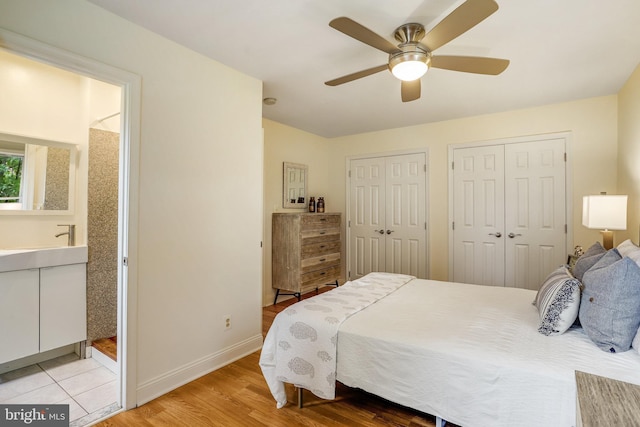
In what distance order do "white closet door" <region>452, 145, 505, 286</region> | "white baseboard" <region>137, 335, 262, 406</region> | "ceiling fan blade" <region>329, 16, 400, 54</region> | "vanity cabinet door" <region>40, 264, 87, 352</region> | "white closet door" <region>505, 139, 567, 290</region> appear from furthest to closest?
"white closet door" <region>452, 145, 505, 286</region> → "white closet door" <region>505, 139, 567, 290</region> → "vanity cabinet door" <region>40, 264, 87, 352</region> → "white baseboard" <region>137, 335, 262, 406</region> → "ceiling fan blade" <region>329, 16, 400, 54</region>

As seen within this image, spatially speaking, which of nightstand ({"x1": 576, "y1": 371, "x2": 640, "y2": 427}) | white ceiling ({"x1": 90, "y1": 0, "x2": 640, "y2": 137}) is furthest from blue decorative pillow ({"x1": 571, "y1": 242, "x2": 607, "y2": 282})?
white ceiling ({"x1": 90, "y1": 0, "x2": 640, "y2": 137})

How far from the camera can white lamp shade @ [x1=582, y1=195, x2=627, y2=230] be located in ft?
8.00

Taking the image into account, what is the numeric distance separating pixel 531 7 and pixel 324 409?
2669 mm

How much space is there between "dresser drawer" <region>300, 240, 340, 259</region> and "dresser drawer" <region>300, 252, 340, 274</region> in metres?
0.05

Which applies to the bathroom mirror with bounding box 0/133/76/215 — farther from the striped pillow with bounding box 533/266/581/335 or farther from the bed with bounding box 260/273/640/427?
the striped pillow with bounding box 533/266/581/335

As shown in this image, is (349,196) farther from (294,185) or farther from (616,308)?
(616,308)

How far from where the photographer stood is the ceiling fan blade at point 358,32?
1.57 m

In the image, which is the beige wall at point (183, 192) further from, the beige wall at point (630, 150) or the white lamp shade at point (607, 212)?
the beige wall at point (630, 150)

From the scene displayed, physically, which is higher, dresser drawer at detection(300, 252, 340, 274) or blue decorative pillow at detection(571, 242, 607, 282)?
blue decorative pillow at detection(571, 242, 607, 282)

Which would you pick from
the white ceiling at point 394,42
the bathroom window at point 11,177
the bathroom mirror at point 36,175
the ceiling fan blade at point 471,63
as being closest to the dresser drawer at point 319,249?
the white ceiling at point 394,42

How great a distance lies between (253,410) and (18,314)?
6.07ft

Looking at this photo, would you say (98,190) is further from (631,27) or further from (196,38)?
(631,27)

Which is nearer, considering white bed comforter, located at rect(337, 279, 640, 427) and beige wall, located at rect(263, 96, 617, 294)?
white bed comforter, located at rect(337, 279, 640, 427)

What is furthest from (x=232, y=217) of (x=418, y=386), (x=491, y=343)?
(x=491, y=343)
